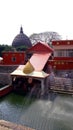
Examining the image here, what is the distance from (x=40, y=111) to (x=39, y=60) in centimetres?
1132

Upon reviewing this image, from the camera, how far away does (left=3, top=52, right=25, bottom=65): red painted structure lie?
26391 millimetres

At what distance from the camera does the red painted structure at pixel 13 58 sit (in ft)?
86.6

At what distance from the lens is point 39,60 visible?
79.9ft

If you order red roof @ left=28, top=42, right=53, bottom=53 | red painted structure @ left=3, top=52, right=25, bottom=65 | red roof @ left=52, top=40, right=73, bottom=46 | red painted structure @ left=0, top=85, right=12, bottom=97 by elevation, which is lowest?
red painted structure @ left=0, top=85, right=12, bottom=97

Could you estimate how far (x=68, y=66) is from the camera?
22.1 meters

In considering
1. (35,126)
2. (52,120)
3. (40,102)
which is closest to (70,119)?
(52,120)

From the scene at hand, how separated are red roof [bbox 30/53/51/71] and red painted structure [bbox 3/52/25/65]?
6.38ft

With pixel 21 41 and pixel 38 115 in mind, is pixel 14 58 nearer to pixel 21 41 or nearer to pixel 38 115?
pixel 38 115

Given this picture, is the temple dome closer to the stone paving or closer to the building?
the building

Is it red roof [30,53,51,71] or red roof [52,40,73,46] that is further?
red roof [52,40,73,46]

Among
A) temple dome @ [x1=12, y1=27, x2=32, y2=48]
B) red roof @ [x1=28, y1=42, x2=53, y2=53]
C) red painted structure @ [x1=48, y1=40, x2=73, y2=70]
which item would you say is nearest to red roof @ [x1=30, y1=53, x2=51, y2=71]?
red painted structure @ [x1=48, y1=40, x2=73, y2=70]

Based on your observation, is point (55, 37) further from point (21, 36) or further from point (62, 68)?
point (62, 68)

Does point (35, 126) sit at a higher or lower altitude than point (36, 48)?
lower

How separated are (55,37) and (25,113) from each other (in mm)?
40326
